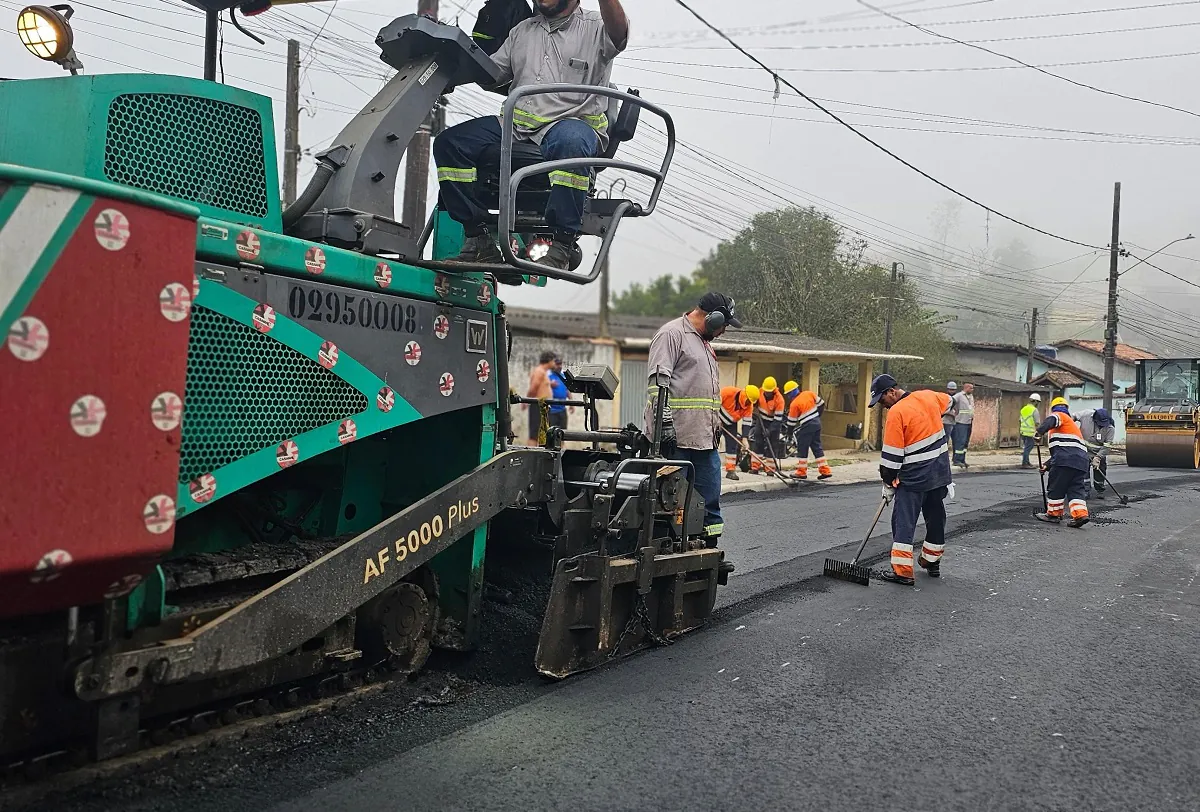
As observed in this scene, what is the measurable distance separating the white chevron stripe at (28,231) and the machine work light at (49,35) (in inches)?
51.2

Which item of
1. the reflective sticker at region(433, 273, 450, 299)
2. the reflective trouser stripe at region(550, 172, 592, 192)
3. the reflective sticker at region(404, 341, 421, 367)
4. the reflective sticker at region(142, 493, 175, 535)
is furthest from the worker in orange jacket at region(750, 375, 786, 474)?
the reflective sticker at region(142, 493, 175, 535)

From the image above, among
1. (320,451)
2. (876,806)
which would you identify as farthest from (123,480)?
(876,806)

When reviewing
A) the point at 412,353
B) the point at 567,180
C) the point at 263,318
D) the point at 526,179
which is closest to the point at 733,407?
the point at 526,179

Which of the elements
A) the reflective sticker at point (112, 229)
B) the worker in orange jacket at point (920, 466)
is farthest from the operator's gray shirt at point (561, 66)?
the worker in orange jacket at point (920, 466)

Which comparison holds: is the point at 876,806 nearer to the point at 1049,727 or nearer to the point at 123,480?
the point at 1049,727

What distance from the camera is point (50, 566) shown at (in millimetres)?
2203

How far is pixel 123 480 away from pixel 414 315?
1418 millimetres

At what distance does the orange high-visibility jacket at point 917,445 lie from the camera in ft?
23.5

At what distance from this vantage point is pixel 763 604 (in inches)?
231

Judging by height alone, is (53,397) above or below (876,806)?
above

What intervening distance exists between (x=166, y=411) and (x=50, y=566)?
0.44 metres

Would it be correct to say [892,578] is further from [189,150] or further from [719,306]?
[189,150]

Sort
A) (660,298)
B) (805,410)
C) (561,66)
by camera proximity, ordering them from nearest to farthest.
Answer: (561,66) → (805,410) → (660,298)

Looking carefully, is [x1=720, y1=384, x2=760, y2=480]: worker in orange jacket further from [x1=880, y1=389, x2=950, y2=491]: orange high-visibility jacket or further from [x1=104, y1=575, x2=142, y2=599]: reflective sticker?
[x1=104, y1=575, x2=142, y2=599]: reflective sticker
